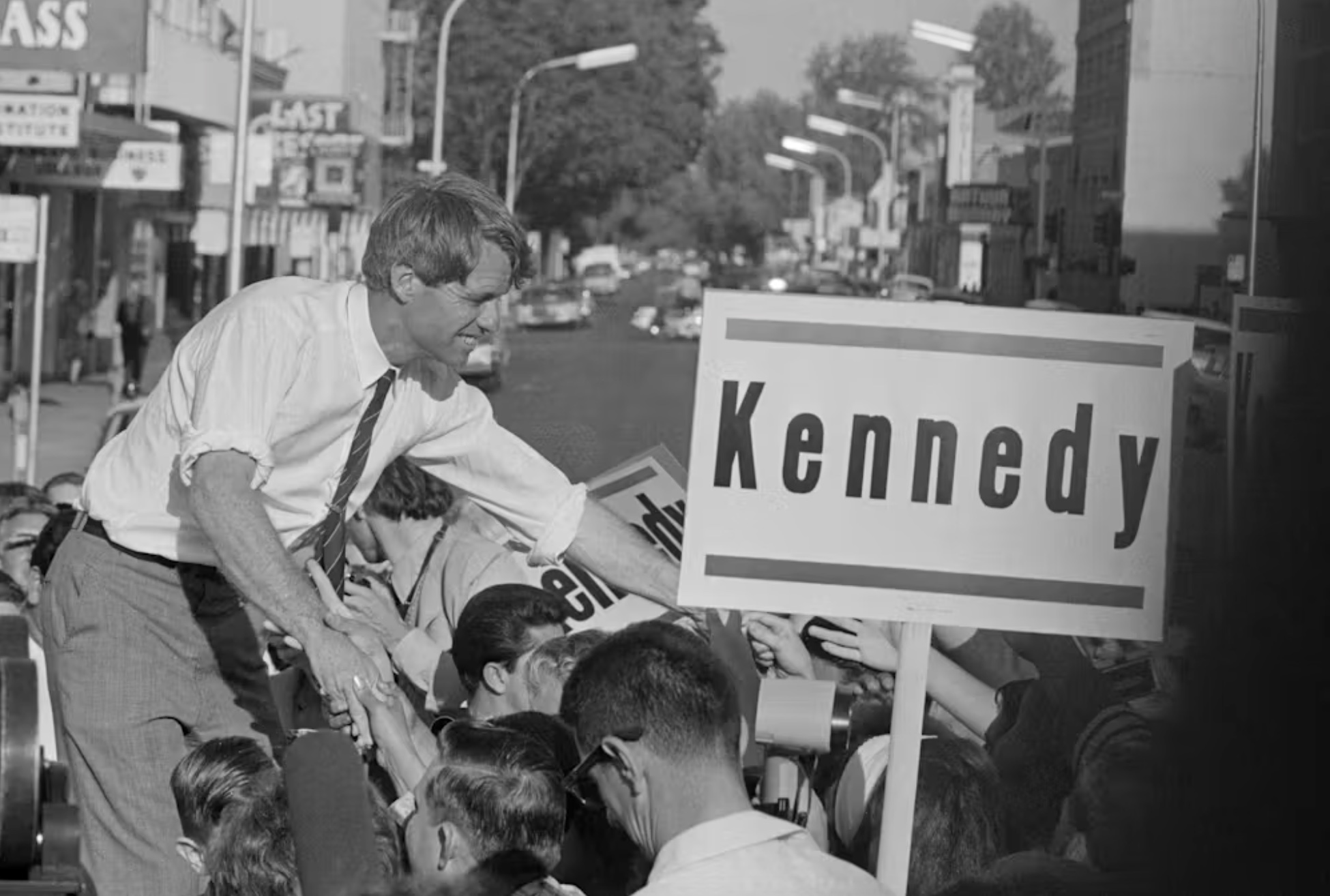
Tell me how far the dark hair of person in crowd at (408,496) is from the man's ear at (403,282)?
4.96 ft

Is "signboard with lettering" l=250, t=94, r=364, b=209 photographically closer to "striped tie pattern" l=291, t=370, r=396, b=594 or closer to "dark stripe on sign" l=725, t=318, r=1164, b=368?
"striped tie pattern" l=291, t=370, r=396, b=594

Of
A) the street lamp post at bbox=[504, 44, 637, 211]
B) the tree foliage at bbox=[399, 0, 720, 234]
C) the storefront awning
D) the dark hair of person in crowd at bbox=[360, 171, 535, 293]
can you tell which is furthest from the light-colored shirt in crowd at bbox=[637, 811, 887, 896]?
the storefront awning

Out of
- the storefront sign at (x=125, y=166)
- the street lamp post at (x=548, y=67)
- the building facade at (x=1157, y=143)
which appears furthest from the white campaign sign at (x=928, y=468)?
the storefront sign at (x=125, y=166)

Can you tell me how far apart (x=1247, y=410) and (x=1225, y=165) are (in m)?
0.78

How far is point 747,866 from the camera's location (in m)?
3.03

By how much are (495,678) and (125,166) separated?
22313 mm

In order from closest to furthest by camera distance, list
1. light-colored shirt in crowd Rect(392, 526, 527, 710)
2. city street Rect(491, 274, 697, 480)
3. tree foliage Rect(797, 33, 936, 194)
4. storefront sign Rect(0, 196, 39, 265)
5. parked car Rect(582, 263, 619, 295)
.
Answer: light-colored shirt in crowd Rect(392, 526, 527, 710) → tree foliage Rect(797, 33, 936, 194) → city street Rect(491, 274, 697, 480) → storefront sign Rect(0, 196, 39, 265) → parked car Rect(582, 263, 619, 295)

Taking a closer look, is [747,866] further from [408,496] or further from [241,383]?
[408,496]

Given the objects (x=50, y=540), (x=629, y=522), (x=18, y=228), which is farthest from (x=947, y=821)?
(x=18, y=228)

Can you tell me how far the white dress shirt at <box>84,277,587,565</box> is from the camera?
12.7 feet

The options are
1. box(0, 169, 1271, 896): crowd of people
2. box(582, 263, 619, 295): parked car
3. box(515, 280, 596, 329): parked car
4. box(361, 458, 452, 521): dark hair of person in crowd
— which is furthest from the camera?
box(582, 263, 619, 295): parked car

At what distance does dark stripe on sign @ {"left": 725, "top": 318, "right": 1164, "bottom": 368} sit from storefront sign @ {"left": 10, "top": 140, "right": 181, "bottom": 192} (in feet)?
74.5

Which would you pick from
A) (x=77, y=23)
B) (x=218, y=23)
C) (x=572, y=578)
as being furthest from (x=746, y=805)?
(x=218, y=23)

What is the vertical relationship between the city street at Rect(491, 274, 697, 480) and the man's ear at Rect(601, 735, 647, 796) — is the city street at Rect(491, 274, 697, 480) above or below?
above
